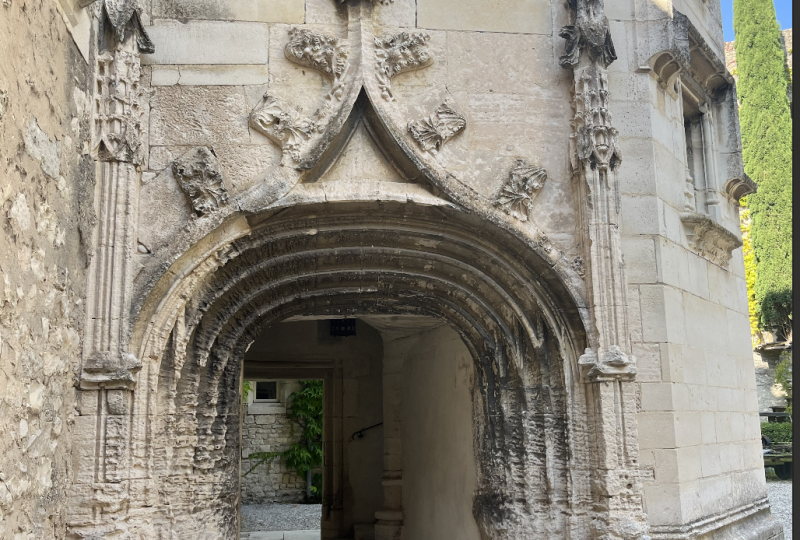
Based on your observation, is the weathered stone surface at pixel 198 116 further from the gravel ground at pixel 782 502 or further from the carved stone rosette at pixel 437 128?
the gravel ground at pixel 782 502

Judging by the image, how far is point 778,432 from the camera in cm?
1334

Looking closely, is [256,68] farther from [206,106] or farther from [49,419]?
[49,419]

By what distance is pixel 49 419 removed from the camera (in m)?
3.32

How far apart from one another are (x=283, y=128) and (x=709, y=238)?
2.90 meters

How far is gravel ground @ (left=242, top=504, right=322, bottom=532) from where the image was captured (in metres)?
10.4

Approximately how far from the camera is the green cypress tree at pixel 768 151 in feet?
54.1

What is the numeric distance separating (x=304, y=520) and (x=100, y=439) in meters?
7.93

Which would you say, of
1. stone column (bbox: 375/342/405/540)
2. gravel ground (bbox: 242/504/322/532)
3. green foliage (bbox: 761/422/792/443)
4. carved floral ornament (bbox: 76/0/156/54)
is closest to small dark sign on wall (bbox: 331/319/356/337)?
stone column (bbox: 375/342/405/540)

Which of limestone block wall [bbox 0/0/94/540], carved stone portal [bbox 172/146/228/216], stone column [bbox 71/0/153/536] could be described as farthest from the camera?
carved stone portal [bbox 172/146/228/216]

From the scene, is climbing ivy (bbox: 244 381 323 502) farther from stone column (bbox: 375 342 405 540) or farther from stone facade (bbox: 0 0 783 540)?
stone facade (bbox: 0 0 783 540)

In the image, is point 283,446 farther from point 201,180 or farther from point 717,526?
point 201,180

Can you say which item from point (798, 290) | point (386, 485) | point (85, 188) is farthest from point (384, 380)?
point (798, 290)

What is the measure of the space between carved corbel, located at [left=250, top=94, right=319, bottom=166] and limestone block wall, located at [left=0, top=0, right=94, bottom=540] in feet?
2.95

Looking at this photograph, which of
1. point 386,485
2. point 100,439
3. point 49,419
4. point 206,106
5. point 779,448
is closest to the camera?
point 49,419
